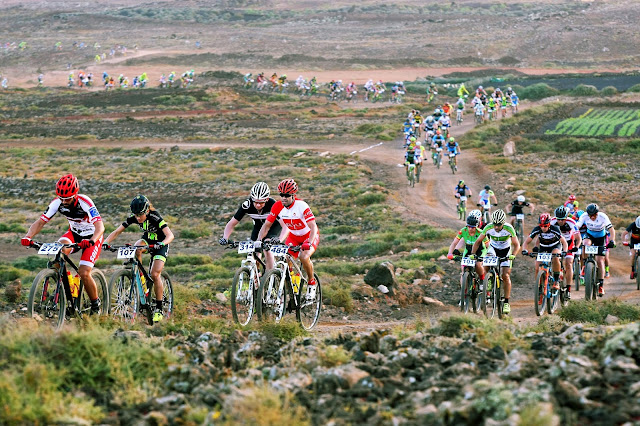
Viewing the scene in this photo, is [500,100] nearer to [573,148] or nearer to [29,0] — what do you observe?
[573,148]

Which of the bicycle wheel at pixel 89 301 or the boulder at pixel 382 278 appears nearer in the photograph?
the bicycle wheel at pixel 89 301

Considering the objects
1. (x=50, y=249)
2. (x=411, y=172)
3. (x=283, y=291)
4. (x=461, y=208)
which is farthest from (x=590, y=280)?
(x=411, y=172)

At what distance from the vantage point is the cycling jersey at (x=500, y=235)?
15219 mm

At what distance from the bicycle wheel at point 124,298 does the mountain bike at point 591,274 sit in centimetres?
977

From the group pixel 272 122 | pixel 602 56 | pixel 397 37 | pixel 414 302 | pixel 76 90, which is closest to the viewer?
pixel 414 302

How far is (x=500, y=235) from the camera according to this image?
50.2 feet

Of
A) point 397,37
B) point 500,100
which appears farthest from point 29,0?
point 500,100

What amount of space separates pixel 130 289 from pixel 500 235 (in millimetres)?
6798

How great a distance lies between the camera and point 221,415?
721cm

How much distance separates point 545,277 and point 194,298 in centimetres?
676

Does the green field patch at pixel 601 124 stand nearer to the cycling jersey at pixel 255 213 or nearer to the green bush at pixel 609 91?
the green bush at pixel 609 91

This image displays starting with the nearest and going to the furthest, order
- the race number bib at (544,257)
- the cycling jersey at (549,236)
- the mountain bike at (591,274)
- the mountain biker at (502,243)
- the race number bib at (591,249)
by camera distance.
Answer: the mountain biker at (502,243), the race number bib at (544,257), the cycling jersey at (549,236), the mountain bike at (591,274), the race number bib at (591,249)

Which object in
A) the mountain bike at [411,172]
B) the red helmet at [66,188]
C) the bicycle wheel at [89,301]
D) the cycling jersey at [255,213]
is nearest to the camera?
the red helmet at [66,188]

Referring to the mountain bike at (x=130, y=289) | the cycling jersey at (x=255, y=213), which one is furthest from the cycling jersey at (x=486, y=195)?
the mountain bike at (x=130, y=289)
